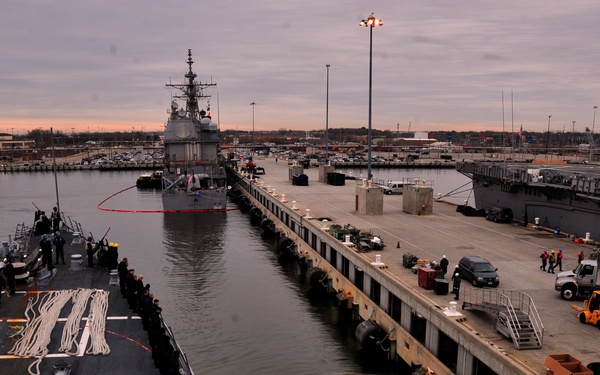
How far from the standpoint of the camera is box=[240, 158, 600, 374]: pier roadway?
13367 millimetres

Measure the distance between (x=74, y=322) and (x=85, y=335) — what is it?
1.24 meters

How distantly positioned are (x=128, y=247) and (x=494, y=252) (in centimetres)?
2815

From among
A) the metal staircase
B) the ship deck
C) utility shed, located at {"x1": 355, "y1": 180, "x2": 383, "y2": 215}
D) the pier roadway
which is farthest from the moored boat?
the metal staircase

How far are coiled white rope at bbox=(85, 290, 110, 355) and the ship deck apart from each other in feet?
0.50

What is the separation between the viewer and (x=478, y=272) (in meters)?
19.2

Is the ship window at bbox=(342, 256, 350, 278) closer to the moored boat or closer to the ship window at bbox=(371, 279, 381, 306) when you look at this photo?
the ship window at bbox=(371, 279, 381, 306)

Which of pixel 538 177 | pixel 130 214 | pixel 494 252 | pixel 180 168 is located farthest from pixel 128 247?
pixel 538 177

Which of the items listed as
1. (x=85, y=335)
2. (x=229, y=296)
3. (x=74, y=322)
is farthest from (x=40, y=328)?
(x=229, y=296)

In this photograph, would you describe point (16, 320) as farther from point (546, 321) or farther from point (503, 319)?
point (546, 321)

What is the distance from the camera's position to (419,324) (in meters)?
17.8

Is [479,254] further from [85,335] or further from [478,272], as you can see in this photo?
[85,335]

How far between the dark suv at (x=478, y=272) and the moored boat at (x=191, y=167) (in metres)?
40.2

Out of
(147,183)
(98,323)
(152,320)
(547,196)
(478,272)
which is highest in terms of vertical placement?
(547,196)

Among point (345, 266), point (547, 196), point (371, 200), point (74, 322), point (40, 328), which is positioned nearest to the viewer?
point (40, 328)
